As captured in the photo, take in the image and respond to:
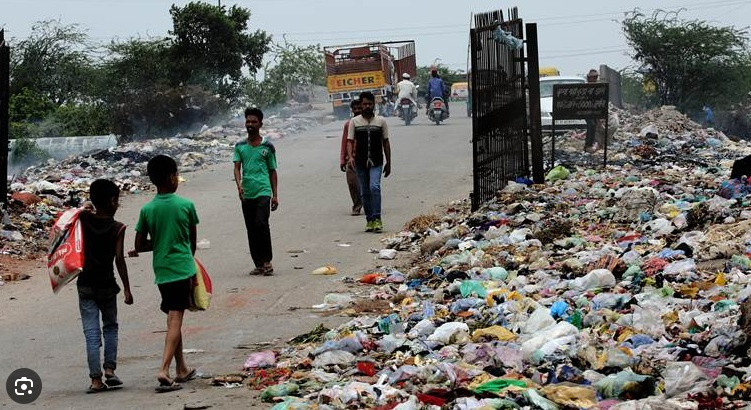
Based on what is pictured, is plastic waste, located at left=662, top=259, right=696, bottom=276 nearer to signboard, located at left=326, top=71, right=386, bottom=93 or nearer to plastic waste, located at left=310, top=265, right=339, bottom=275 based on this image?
plastic waste, located at left=310, top=265, right=339, bottom=275

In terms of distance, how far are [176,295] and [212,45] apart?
35.3 metres

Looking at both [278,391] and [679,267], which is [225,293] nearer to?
[679,267]

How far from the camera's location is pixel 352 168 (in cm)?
1550

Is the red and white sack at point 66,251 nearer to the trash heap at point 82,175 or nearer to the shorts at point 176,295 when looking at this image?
the shorts at point 176,295

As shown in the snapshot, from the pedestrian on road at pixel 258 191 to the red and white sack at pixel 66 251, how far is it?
4.65 metres

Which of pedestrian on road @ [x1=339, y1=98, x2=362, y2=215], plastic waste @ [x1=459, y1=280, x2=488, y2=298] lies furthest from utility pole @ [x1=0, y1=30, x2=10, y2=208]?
plastic waste @ [x1=459, y1=280, x2=488, y2=298]

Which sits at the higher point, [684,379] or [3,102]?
[3,102]

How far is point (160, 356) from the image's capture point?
A: 29.0 ft

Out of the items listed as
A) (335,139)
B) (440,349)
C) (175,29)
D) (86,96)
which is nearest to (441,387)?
(440,349)

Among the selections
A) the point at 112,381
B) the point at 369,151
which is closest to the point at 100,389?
the point at 112,381

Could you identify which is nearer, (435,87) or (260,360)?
(260,360)

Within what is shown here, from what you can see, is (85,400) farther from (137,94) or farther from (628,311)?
(137,94)

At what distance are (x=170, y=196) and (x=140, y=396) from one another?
1.29 meters

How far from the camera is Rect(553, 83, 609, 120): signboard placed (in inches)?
733
